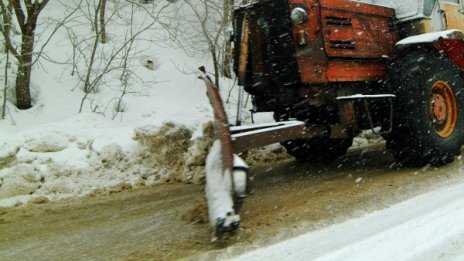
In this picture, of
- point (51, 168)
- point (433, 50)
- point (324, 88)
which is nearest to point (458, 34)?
point (433, 50)

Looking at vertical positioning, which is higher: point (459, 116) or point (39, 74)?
point (39, 74)

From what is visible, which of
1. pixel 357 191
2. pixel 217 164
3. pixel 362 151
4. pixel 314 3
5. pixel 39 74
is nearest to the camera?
pixel 217 164

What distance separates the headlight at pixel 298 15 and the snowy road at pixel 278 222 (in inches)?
66.2

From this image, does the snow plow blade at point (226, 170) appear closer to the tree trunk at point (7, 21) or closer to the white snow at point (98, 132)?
the white snow at point (98, 132)

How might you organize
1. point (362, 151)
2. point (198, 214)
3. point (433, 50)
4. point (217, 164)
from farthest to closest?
point (362, 151) < point (433, 50) < point (198, 214) < point (217, 164)

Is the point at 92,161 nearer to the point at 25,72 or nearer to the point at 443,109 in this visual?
the point at 25,72

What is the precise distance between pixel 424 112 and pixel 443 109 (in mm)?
568

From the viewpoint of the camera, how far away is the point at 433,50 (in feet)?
16.6

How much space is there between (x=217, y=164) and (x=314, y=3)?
2402 millimetres

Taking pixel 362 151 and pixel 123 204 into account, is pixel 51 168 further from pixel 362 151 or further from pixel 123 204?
pixel 362 151

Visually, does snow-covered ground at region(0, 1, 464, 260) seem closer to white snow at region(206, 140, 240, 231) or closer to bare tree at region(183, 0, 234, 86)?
white snow at region(206, 140, 240, 231)

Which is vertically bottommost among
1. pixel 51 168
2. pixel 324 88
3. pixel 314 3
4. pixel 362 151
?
pixel 362 151

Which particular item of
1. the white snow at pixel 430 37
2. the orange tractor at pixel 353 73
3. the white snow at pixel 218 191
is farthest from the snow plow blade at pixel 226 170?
the white snow at pixel 430 37

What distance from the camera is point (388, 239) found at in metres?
2.75
